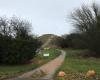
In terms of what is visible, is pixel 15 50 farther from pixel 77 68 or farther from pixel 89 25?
pixel 89 25

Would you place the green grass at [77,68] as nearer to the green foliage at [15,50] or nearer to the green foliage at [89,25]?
the green foliage at [15,50]

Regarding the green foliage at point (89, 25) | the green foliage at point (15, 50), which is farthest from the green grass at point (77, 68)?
the green foliage at point (89, 25)

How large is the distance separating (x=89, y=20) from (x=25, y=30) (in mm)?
13512

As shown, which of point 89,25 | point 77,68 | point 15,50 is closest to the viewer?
point 77,68

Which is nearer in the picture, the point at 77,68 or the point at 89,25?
the point at 77,68

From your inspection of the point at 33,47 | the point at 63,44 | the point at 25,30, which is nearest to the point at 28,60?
the point at 33,47

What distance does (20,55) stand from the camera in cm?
3450

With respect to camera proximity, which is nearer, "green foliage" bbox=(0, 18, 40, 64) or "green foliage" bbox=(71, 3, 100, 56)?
"green foliage" bbox=(0, 18, 40, 64)

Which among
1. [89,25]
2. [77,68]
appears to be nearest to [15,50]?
[77,68]

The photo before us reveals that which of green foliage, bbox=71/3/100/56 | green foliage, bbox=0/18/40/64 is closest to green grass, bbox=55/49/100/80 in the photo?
green foliage, bbox=0/18/40/64

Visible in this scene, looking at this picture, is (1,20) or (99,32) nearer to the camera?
(99,32)

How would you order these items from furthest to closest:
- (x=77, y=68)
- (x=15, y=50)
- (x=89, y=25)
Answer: (x=89, y=25) < (x=15, y=50) < (x=77, y=68)

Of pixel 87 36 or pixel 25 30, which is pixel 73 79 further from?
pixel 25 30

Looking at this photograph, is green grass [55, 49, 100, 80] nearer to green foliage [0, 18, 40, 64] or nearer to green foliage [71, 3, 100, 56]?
green foliage [0, 18, 40, 64]
